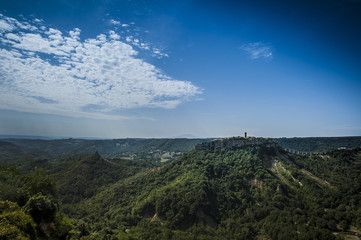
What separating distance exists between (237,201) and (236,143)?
1421 inches

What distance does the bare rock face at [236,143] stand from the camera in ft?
296

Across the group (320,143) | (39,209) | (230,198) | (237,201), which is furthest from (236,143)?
(320,143)

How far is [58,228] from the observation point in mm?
22453

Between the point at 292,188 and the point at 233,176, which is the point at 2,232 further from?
the point at 292,188

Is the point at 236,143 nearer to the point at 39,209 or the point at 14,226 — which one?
the point at 39,209

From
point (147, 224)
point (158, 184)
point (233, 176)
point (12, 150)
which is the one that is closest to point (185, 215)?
point (147, 224)

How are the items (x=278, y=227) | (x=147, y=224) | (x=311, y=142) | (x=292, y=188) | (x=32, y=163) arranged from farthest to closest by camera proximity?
(x=311, y=142), (x=32, y=163), (x=292, y=188), (x=147, y=224), (x=278, y=227)

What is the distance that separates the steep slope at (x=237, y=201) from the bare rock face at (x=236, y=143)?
2585mm

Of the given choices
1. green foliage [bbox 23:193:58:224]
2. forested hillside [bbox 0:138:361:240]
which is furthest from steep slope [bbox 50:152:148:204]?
green foliage [bbox 23:193:58:224]

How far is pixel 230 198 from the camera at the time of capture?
2518 inches

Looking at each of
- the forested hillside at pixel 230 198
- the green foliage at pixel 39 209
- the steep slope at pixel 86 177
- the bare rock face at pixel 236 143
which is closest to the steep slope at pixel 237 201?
the forested hillside at pixel 230 198

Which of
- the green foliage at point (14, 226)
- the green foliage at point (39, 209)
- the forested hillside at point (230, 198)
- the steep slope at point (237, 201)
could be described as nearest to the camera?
the green foliage at point (14, 226)

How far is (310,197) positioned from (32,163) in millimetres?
154274

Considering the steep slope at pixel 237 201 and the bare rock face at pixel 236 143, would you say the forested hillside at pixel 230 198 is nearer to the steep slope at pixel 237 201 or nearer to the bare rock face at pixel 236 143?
the steep slope at pixel 237 201
